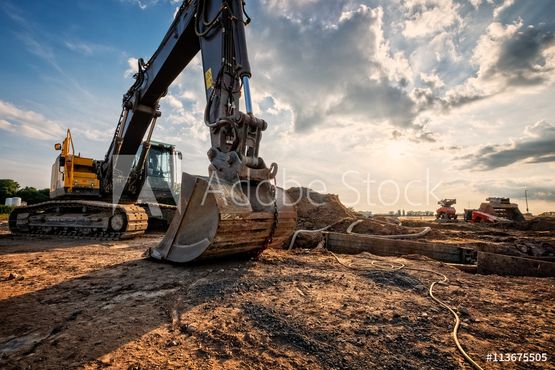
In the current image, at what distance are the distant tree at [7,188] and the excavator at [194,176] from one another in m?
38.3

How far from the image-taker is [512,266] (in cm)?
429

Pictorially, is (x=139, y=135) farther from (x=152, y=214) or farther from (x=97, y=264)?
(x=97, y=264)

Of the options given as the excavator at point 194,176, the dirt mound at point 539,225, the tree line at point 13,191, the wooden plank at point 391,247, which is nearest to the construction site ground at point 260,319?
the excavator at point 194,176

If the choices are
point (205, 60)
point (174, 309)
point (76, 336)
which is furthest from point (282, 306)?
point (205, 60)

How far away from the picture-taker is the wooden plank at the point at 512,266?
4.13m

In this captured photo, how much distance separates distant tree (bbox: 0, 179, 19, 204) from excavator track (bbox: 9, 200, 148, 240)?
38.2 meters

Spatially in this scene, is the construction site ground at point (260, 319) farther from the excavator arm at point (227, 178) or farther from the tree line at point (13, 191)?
the tree line at point (13, 191)

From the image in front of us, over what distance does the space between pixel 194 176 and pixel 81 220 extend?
247 inches

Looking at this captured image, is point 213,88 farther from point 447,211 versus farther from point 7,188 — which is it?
point 7,188

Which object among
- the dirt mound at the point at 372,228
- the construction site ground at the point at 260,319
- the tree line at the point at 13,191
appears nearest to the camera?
the construction site ground at the point at 260,319

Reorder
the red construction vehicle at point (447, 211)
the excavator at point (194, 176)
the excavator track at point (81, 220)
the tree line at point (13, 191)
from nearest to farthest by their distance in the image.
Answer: the excavator at point (194, 176) < the excavator track at point (81, 220) < the red construction vehicle at point (447, 211) < the tree line at point (13, 191)

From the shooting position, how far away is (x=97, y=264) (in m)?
4.11

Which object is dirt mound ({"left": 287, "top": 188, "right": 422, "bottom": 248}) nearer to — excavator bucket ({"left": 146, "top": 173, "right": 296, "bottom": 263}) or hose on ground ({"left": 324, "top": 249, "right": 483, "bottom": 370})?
hose on ground ({"left": 324, "top": 249, "right": 483, "bottom": 370})

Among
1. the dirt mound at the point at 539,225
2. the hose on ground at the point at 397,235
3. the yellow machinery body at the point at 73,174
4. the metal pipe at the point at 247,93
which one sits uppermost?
the metal pipe at the point at 247,93
